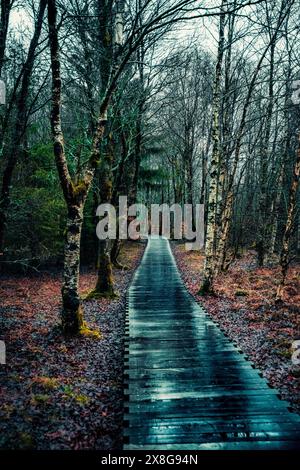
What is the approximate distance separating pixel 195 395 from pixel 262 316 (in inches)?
233

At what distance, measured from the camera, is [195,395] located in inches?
242

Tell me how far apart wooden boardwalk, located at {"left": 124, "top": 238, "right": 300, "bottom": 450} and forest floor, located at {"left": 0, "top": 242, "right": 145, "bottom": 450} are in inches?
17.5

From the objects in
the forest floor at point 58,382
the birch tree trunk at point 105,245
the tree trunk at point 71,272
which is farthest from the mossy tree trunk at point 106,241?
the tree trunk at point 71,272

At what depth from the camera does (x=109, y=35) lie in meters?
13.4

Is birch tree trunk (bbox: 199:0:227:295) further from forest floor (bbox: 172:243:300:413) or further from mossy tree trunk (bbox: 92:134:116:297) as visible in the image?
mossy tree trunk (bbox: 92:134:116:297)

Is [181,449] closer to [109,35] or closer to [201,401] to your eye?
[201,401]

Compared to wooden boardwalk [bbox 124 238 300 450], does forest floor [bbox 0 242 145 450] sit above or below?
below

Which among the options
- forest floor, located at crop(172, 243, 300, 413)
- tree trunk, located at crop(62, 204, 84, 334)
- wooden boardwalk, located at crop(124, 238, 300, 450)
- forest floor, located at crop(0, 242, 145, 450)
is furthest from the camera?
tree trunk, located at crop(62, 204, 84, 334)

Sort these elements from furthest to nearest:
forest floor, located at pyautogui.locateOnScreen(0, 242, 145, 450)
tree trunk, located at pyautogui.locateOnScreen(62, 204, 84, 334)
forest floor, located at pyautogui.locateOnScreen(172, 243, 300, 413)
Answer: tree trunk, located at pyautogui.locateOnScreen(62, 204, 84, 334)
forest floor, located at pyautogui.locateOnScreen(172, 243, 300, 413)
forest floor, located at pyautogui.locateOnScreen(0, 242, 145, 450)

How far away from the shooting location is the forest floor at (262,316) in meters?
7.47

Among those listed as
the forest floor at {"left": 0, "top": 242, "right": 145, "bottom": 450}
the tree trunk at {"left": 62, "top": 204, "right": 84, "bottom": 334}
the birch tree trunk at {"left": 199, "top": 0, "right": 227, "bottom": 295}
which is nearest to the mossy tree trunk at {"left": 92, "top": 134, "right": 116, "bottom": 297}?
the forest floor at {"left": 0, "top": 242, "right": 145, "bottom": 450}

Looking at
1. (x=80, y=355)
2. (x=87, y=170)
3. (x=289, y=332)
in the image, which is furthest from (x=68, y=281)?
(x=289, y=332)

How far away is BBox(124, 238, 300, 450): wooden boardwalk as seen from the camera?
494 cm

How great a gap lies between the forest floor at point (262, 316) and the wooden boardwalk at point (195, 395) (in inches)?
21.3
